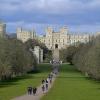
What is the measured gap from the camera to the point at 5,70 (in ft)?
190

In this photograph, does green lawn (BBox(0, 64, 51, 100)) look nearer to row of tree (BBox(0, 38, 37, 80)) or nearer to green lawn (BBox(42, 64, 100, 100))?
row of tree (BBox(0, 38, 37, 80))

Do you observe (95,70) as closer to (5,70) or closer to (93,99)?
(5,70)

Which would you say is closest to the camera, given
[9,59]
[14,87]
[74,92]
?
[74,92]

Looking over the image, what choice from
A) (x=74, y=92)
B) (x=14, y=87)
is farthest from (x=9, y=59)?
(x=74, y=92)

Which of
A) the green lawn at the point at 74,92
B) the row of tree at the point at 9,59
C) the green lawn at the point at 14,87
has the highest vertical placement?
the row of tree at the point at 9,59

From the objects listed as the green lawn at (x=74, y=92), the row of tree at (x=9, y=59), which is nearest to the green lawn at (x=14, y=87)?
the row of tree at (x=9, y=59)

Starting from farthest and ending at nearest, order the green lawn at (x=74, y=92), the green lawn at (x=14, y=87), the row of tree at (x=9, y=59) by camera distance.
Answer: the row of tree at (x=9, y=59)
the green lawn at (x=14, y=87)
the green lawn at (x=74, y=92)

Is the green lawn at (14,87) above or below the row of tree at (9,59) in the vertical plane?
below

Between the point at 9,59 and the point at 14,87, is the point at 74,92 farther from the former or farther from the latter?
the point at 9,59

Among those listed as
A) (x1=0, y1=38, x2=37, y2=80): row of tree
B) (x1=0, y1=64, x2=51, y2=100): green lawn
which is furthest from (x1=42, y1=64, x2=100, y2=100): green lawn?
(x1=0, y1=38, x2=37, y2=80): row of tree

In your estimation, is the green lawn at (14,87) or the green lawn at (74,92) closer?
the green lawn at (74,92)

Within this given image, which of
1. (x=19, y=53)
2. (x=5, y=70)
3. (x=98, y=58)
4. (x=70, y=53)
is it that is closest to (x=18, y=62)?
(x=19, y=53)

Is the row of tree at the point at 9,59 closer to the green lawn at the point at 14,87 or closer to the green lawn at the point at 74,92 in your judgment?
the green lawn at the point at 14,87

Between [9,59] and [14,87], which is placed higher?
[9,59]
